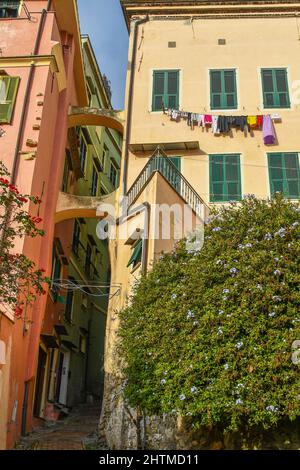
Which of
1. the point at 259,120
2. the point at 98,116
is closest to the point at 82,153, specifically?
the point at 98,116

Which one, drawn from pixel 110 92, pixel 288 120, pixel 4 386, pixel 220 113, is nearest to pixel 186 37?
pixel 220 113

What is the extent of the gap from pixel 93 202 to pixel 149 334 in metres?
8.27

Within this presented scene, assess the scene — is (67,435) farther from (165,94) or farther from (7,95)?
(165,94)

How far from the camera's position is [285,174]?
1795cm

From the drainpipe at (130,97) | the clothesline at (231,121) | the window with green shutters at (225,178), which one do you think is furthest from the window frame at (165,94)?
the window with green shutters at (225,178)

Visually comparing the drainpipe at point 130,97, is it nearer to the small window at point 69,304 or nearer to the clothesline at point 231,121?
the clothesline at point 231,121

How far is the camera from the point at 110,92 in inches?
1280

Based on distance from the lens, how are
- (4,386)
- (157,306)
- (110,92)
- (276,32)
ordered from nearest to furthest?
(157,306), (4,386), (276,32), (110,92)

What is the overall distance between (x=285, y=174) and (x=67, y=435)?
34.7ft

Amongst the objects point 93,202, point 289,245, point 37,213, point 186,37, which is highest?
point 186,37

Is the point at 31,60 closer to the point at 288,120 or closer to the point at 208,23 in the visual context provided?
the point at 208,23

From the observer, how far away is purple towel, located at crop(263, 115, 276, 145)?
60.2 feet

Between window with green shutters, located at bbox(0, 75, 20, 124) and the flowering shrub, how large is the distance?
24.9 ft

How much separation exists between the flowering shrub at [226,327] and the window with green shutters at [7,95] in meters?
7.60
